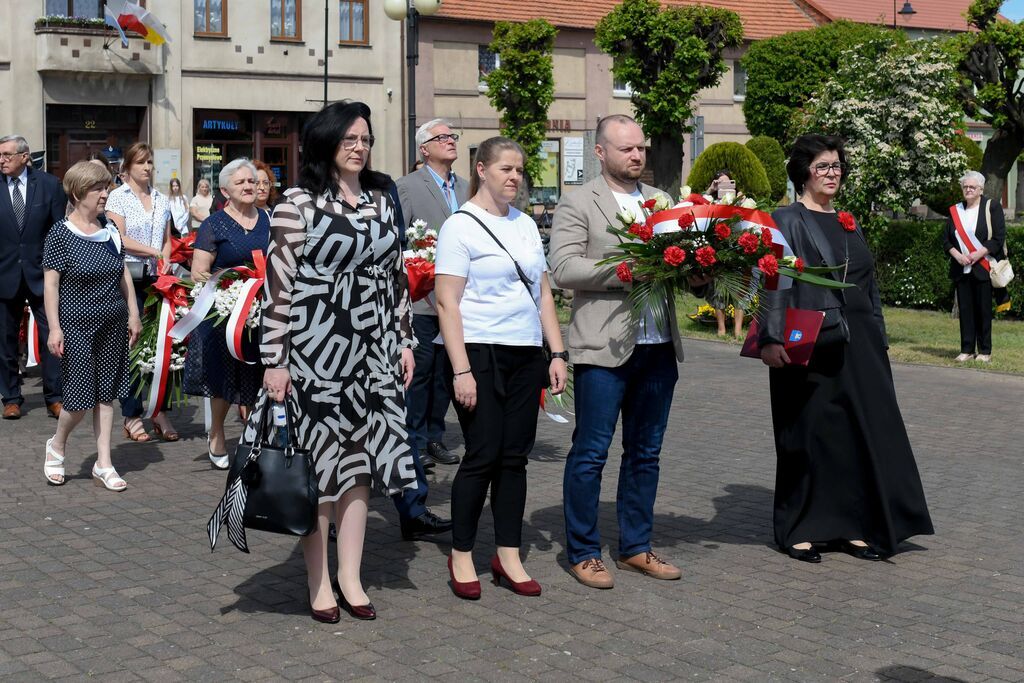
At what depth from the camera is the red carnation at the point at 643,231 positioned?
5.66 m

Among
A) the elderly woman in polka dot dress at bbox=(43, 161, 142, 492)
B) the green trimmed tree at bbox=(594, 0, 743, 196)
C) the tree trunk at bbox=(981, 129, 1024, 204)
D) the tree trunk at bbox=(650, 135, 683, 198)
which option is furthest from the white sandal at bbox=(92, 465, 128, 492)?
the tree trunk at bbox=(650, 135, 683, 198)

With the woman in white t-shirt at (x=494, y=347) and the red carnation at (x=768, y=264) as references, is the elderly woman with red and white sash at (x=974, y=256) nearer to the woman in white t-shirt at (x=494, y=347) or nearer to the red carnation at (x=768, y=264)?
the red carnation at (x=768, y=264)

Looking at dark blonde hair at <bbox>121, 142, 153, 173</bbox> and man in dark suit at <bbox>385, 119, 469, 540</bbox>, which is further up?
dark blonde hair at <bbox>121, 142, 153, 173</bbox>

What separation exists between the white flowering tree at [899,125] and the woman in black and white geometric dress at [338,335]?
41.3ft

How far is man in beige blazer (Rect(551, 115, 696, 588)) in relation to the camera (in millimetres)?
5906

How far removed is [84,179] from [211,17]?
31.5 meters

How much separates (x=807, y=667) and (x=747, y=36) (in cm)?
4617

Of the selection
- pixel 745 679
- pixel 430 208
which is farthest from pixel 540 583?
pixel 430 208

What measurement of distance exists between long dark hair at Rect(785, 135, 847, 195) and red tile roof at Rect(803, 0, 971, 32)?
48358 millimetres

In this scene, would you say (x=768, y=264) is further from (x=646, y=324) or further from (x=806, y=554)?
(x=806, y=554)

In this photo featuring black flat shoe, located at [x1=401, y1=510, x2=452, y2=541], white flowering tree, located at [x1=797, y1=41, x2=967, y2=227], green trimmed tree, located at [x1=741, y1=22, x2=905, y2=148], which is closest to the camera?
black flat shoe, located at [x1=401, y1=510, x2=452, y2=541]

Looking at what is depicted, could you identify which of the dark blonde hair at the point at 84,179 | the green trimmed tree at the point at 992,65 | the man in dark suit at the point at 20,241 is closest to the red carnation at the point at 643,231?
the dark blonde hair at the point at 84,179

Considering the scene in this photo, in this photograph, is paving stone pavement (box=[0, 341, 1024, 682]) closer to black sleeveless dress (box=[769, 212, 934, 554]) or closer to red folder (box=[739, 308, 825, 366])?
black sleeveless dress (box=[769, 212, 934, 554])

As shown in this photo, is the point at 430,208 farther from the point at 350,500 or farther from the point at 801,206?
the point at 350,500
